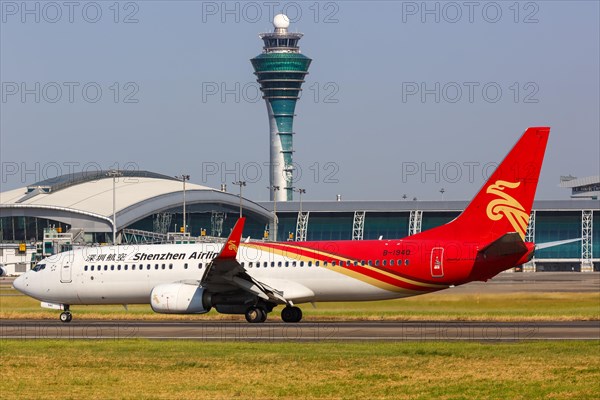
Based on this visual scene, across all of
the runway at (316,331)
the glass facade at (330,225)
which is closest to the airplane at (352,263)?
the runway at (316,331)

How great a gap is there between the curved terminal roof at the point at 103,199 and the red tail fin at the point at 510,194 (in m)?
77.9

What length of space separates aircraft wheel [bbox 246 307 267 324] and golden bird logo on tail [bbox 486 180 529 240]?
983 centimetres

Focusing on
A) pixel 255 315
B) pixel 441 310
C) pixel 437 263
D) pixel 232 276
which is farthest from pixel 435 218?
pixel 232 276

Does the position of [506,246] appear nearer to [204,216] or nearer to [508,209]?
[508,209]

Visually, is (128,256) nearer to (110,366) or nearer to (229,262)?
(229,262)

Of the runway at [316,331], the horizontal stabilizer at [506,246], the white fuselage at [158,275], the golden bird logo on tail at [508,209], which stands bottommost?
the runway at [316,331]

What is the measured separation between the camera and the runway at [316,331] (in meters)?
34.1

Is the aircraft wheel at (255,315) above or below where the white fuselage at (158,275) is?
below

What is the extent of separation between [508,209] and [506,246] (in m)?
2.20

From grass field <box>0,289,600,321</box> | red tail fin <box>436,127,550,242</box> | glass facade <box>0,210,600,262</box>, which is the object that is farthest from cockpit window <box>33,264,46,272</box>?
glass facade <box>0,210,600,262</box>

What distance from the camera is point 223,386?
22547 mm

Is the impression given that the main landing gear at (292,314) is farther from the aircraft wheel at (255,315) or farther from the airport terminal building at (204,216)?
the airport terminal building at (204,216)

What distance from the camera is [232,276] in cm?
4141

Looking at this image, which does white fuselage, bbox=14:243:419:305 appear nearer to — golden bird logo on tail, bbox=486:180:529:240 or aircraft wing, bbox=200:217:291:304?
aircraft wing, bbox=200:217:291:304
